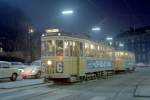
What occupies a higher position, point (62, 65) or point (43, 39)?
point (43, 39)

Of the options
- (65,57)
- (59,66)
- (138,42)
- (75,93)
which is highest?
(138,42)

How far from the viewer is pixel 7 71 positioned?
95.7 ft

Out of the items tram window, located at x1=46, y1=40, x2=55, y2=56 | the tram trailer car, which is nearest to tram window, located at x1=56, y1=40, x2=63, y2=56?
the tram trailer car

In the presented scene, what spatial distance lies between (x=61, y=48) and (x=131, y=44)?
116669 millimetres

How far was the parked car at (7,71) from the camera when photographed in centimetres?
2856

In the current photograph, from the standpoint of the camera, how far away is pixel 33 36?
76.9 metres

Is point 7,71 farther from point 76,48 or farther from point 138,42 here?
point 138,42

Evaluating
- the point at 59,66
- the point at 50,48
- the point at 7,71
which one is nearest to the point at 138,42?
the point at 7,71

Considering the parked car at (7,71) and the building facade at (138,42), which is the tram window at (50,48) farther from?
the building facade at (138,42)

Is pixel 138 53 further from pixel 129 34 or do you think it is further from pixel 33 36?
pixel 33 36

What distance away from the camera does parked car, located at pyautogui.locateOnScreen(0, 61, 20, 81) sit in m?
28.6

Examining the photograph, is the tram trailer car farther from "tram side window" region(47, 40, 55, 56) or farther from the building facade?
the building facade

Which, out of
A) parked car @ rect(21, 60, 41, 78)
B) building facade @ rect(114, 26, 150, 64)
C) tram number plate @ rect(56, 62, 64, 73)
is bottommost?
parked car @ rect(21, 60, 41, 78)

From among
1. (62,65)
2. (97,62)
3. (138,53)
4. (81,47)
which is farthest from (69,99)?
(138,53)
